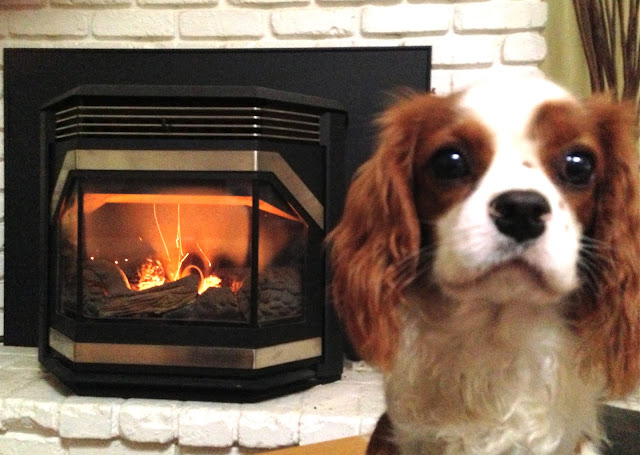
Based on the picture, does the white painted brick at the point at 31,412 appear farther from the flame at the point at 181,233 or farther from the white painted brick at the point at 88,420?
the flame at the point at 181,233

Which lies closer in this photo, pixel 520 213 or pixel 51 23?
pixel 520 213

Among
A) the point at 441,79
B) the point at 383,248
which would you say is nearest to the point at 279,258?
the point at 441,79

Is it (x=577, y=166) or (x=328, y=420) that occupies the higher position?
(x=577, y=166)

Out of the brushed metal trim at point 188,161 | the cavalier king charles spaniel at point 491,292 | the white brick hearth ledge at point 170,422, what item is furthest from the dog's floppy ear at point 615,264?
the brushed metal trim at point 188,161

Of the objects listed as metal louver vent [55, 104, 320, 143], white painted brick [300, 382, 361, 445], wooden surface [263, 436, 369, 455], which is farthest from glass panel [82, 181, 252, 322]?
wooden surface [263, 436, 369, 455]

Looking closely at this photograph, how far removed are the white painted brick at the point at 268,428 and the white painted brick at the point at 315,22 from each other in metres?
1.00

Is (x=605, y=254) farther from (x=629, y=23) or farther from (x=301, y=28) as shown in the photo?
(x=301, y=28)

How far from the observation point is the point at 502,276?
63 cm

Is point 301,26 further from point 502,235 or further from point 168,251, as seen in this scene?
point 502,235

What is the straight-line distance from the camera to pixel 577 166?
0.68 m

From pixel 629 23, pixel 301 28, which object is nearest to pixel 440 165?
pixel 629 23

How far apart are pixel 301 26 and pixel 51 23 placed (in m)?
0.73

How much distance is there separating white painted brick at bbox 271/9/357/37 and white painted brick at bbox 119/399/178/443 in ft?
3.41

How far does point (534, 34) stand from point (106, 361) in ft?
4.43
